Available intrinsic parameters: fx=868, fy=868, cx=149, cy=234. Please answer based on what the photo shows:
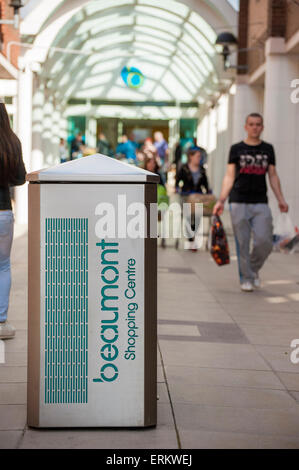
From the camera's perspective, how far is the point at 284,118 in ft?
50.5

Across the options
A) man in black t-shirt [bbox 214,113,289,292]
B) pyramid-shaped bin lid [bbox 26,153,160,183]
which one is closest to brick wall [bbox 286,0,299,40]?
man in black t-shirt [bbox 214,113,289,292]

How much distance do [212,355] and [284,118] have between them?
33.7 ft

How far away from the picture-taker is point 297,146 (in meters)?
A: 15.3

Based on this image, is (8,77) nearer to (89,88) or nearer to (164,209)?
(164,209)

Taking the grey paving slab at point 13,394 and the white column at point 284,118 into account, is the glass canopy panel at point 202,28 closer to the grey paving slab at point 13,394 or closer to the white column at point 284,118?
the white column at point 284,118

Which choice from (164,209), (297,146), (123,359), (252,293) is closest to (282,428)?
(123,359)

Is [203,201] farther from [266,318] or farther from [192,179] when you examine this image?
[266,318]

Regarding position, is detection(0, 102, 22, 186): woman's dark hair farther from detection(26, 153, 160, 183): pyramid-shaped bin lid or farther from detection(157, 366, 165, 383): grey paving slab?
detection(26, 153, 160, 183): pyramid-shaped bin lid

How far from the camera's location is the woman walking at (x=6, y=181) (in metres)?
5.97

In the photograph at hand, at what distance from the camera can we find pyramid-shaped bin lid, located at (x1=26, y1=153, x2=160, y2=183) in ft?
12.7

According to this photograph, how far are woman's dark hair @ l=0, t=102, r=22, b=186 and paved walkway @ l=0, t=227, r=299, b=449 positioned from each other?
115 cm

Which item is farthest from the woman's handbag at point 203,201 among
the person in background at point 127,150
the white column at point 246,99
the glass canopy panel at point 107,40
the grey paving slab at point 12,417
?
the glass canopy panel at point 107,40

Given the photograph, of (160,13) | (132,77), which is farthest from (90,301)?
(132,77)

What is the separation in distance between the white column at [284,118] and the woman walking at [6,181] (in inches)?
384
